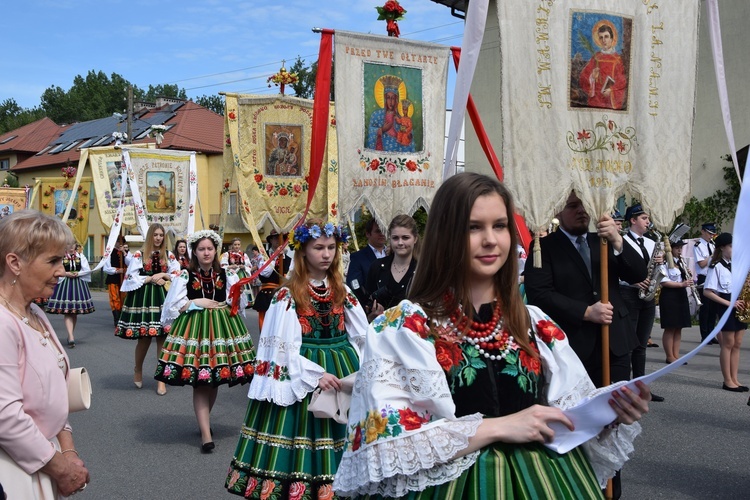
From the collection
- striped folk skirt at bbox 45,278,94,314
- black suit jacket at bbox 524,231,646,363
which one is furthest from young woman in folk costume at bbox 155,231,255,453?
striped folk skirt at bbox 45,278,94,314

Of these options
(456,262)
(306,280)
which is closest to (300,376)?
(306,280)

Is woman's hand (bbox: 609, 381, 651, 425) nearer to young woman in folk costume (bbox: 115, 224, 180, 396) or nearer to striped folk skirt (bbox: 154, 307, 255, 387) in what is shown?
striped folk skirt (bbox: 154, 307, 255, 387)

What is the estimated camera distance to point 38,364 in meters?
2.69

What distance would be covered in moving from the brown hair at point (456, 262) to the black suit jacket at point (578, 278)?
2.19 m

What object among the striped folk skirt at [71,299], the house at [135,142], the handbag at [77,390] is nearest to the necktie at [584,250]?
the handbag at [77,390]

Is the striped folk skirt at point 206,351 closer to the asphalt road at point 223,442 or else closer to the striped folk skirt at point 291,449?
the asphalt road at point 223,442

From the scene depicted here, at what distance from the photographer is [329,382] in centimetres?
444

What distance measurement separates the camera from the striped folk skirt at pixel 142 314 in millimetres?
10008

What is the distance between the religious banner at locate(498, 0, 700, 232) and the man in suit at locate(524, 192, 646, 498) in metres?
0.43

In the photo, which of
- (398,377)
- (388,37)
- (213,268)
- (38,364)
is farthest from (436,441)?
(213,268)

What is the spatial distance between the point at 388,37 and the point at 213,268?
265 centimetres

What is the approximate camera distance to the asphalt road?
548 centimetres

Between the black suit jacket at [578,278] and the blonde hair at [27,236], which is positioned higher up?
the blonde hair at [27,236]

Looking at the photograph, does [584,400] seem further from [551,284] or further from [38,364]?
[551,284]
